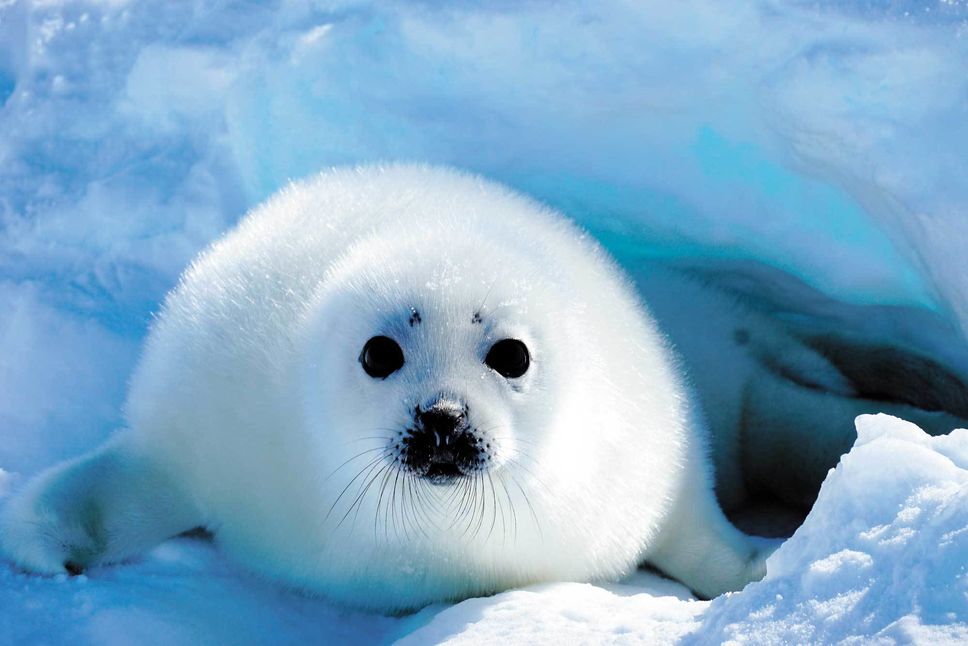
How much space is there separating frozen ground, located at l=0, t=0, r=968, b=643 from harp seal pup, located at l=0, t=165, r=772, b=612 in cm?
13

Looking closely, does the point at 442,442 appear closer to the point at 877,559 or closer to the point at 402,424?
the point at 402,424

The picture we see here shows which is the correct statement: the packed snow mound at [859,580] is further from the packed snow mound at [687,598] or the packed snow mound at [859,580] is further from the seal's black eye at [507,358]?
the seal's black eye at [507,358]

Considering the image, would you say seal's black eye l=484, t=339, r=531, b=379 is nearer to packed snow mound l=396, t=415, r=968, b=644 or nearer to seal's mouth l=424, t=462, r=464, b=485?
seal's mouth l=424, t=462, r=464, b=485

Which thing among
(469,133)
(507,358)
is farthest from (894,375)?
(507,358)

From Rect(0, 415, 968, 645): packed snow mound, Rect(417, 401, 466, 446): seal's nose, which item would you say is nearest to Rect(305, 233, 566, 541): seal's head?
Rect(417, 401, 466, 446): seal's nose

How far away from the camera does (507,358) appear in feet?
8.52

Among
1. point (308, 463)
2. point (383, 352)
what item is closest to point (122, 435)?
point (308, 463)

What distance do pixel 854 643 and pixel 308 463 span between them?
4.98ft

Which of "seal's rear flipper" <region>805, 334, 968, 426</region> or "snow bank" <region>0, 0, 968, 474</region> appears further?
"seal's rear flipper" <region>805, 334, 968, 426</region>

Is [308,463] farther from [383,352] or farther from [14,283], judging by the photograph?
[14,283]

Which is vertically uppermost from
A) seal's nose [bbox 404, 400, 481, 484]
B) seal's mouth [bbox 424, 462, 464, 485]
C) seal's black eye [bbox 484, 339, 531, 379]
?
seal's black eye [bbox 484, 339, 531, 379]

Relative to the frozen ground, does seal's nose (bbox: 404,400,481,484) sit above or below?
below

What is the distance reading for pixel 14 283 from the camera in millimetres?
3828

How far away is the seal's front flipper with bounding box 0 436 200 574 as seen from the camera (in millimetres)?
2740
